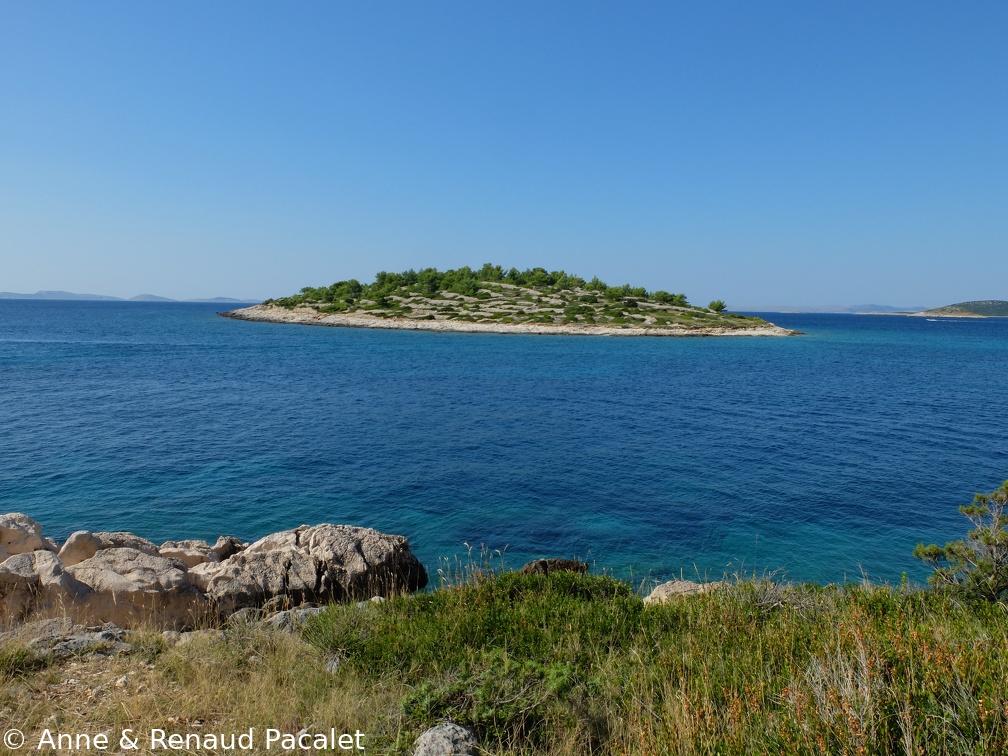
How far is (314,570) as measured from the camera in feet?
44.1

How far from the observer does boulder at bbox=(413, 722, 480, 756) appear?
4.92 m

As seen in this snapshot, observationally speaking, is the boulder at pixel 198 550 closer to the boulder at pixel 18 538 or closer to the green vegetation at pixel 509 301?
the boulder at pixel 18 538

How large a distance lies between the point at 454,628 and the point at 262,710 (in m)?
2.55

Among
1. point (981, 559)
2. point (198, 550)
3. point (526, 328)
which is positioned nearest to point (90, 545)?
point (198, 550)

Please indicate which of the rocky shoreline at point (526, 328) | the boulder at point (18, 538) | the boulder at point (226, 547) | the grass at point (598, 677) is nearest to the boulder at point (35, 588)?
the boulder at point (18, 538)

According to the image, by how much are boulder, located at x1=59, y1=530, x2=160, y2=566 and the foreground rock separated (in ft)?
0.07

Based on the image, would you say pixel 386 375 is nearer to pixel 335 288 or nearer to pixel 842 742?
pixel 842 742

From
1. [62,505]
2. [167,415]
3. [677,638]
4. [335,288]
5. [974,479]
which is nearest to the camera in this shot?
[677,638]

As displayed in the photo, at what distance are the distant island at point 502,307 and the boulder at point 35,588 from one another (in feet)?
305

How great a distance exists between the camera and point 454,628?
7.69m

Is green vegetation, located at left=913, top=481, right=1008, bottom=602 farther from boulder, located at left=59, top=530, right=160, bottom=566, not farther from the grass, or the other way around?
boulder, located at left=59, top=530, right=160, bottom=566

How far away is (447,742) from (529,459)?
67.4 feet

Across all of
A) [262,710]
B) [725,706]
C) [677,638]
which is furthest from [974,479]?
[262,710]

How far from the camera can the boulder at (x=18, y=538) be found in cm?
1277
